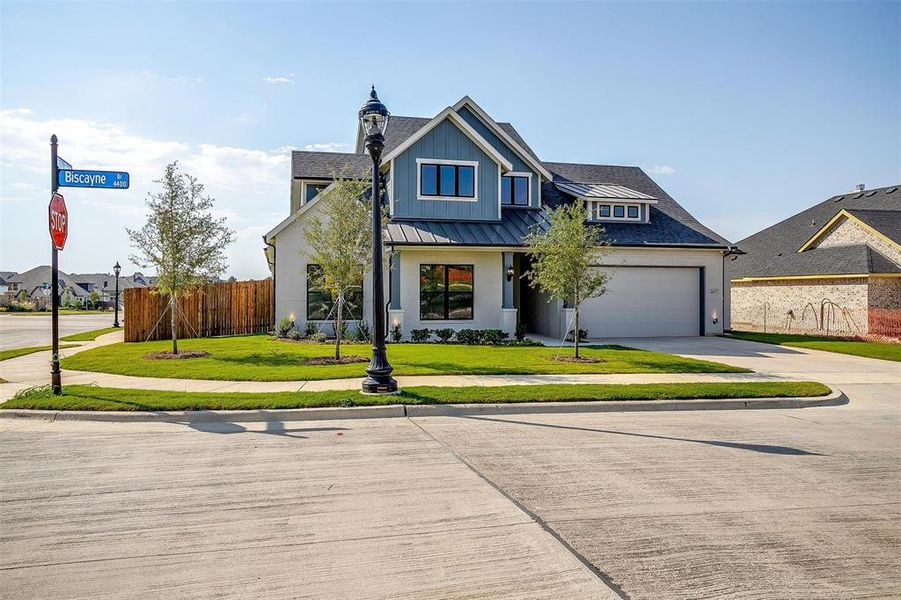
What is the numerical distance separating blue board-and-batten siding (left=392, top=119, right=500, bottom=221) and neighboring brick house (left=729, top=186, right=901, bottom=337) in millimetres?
16829

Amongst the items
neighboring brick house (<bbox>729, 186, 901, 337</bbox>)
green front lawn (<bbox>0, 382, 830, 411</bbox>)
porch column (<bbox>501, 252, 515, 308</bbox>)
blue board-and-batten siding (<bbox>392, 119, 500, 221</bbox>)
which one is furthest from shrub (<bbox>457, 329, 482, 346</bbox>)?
neighboring brick house (<bbox>729, 186, 901, 337</bbox>)

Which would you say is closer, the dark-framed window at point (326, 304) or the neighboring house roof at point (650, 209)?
the dark-framed window at point (326, 304)

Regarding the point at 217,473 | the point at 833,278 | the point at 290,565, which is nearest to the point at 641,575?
the point at 290,565

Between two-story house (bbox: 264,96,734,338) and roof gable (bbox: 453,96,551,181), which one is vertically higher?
roof gable (bbox: 453,96,551,181)

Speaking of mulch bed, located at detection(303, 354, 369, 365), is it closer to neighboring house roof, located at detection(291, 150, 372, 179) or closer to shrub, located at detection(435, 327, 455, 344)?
shrub, located at detection(435, 327, 455, 344)

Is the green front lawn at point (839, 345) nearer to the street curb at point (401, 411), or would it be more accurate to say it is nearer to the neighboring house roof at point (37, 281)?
the street curb at point (401, 411)

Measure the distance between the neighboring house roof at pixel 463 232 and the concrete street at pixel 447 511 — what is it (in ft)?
39.0

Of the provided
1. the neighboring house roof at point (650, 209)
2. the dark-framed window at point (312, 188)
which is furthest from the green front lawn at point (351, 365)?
the dark-framed window at point (312, 188)

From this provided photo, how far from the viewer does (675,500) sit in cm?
534

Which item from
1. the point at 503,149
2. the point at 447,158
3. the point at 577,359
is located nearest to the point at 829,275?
the point at 503,149

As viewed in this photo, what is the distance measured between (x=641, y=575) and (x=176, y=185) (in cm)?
1594

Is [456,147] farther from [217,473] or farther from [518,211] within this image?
[217,473]

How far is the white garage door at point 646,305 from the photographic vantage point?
2273cm

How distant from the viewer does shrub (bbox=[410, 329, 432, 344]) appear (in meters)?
19.9
